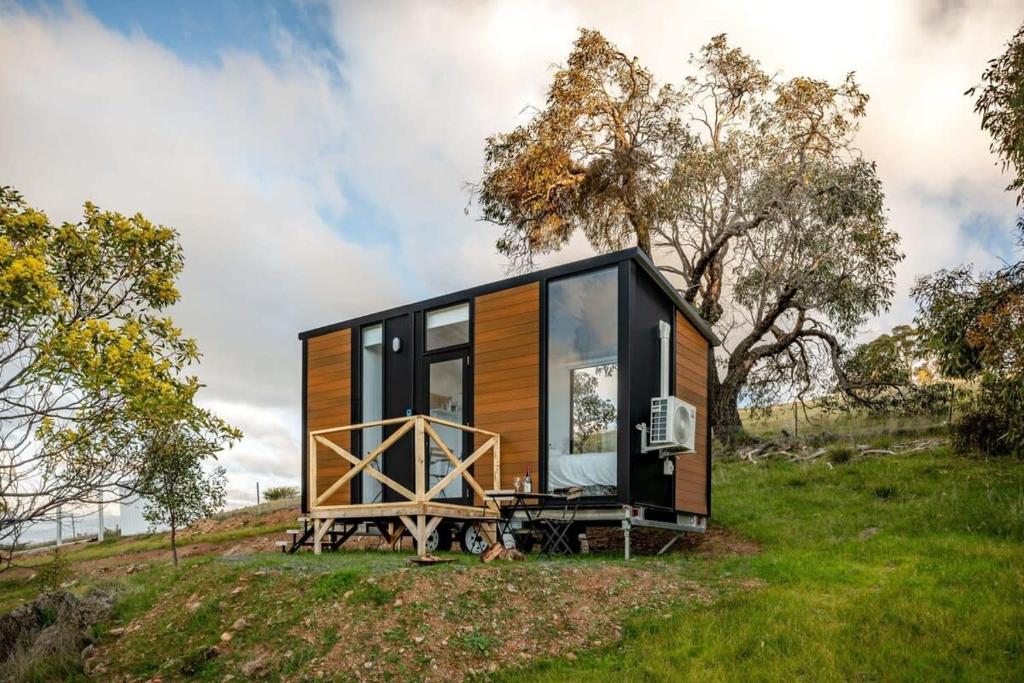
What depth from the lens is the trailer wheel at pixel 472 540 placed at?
34.6ft

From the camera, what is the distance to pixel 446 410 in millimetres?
11492

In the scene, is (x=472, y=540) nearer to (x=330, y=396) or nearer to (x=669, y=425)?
(x=669, y=425)

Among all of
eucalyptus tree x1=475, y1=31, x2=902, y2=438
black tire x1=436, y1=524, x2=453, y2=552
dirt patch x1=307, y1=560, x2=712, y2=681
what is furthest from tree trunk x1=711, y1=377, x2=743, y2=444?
dirt patch x1=307, y1=560, x2=712, y2=681

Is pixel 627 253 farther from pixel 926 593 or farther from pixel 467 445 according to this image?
pixel 926 593

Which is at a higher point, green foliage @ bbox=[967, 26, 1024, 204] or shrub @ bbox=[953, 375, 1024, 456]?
green foliage @ bbox=[967, 26, 1024, 204]

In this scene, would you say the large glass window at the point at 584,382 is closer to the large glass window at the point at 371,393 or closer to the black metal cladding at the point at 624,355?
the black metal cladding at the point at 624,355

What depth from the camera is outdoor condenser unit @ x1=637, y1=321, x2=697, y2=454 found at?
995 cm

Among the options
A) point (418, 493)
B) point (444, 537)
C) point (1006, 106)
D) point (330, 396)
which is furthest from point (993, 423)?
point (330, 396)

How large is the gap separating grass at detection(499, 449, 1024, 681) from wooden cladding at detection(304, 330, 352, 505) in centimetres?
584

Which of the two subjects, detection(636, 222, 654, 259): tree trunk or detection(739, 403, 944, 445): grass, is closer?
detection(739, 403, 944, 445): grass

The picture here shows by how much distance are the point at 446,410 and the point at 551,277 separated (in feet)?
7.95

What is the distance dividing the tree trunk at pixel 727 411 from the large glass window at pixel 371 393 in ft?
30.6

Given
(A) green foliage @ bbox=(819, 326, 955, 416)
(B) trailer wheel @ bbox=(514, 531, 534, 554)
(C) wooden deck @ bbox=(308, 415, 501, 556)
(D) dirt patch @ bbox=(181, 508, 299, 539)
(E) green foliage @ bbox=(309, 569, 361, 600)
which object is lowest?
(D) dirt patch @ bbox=(181, 508, 299, 539)

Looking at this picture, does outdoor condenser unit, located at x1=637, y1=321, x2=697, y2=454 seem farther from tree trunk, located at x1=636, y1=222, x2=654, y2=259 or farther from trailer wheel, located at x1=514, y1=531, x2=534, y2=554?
tree trunk, located at x1=636, y1=222, x2=654, y2=259
